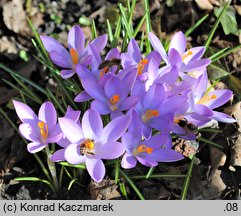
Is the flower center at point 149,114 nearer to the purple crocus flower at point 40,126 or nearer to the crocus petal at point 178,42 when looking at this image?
the purple crocus flower at point 40,126

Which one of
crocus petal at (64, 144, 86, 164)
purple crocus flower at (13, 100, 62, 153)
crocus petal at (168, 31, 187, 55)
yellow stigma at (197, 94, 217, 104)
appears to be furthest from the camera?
crocus petal at (168, 31, 187, 55)

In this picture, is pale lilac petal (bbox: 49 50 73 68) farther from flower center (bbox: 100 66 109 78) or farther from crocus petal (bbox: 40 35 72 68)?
flower center (bbox: 100 66 109 78)

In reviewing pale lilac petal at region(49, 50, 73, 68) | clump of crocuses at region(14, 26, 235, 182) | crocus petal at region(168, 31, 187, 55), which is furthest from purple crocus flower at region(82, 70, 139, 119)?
crocus petal at region(168, 31, 187, 55)

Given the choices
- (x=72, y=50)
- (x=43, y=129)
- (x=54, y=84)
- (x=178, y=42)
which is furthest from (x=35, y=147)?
(x=54, y=84)

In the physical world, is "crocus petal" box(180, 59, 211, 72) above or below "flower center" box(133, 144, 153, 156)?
above

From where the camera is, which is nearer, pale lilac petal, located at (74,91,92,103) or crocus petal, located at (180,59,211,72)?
pale lilac petal, located at (74,91,92,103)

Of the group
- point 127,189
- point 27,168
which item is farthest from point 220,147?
point 27,168
